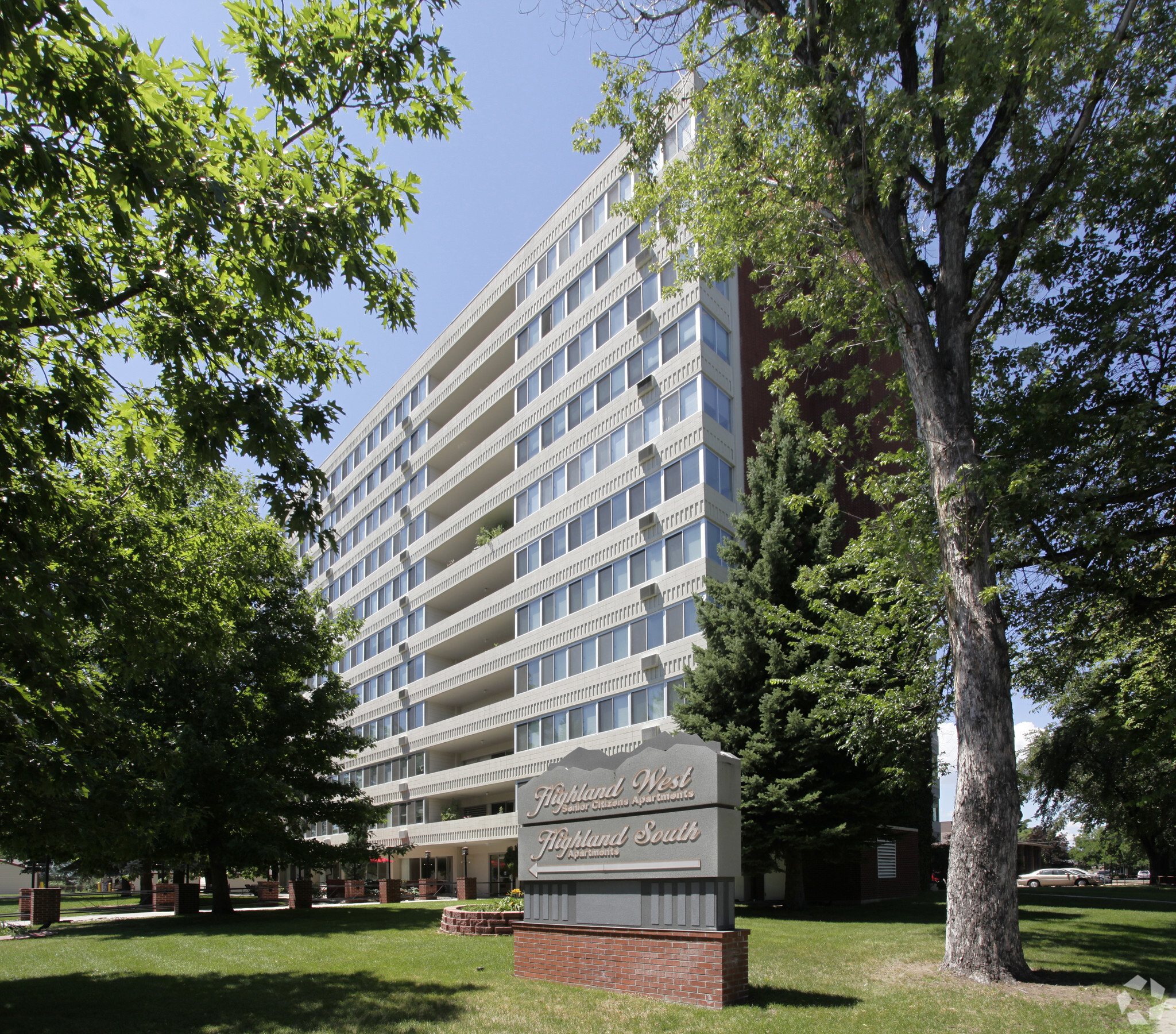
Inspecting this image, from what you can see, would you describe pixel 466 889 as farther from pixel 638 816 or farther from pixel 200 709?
pixel 638 816

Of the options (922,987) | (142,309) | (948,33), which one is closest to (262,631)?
(142,309)

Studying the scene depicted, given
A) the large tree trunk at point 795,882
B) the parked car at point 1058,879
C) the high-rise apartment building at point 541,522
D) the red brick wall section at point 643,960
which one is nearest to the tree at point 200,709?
the red brick wall section at point 643,960

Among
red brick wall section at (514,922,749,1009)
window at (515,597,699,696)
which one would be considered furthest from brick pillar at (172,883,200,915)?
red brick wall section at (514,922,749,1009)

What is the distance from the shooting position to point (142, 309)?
9.26 m

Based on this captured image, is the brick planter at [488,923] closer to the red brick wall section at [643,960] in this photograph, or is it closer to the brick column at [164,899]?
the red brick wall section at [643,960]

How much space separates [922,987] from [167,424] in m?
11.5

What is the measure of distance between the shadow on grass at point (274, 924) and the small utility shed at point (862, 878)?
10.8m

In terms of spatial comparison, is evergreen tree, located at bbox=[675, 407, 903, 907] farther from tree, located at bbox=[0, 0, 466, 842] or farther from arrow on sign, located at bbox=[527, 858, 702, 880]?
tree, located at bbox=[0, 0, 466, 842]

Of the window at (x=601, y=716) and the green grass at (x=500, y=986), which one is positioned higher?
the window at (x=601, y=716)

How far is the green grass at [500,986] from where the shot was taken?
9289 millimetres

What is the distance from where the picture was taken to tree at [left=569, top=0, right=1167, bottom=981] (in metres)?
11.6

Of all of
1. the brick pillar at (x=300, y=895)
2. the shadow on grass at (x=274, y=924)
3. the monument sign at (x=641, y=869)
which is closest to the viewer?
the monument sign at (x=641, y=869)

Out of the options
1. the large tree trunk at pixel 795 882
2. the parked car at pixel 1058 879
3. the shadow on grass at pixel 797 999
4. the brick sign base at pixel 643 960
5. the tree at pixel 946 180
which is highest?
the tree at pixel 946 180

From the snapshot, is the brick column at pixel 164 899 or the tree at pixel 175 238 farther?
the brick column at pixel 164 899
